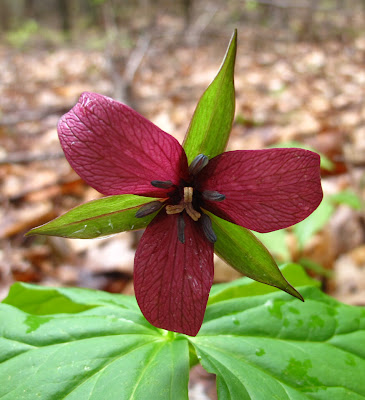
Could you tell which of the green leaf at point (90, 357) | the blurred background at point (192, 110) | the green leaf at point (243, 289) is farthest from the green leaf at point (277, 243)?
the green leaf at point (90, 357)

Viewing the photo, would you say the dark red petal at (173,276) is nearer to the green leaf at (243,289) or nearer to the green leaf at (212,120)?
the green leaf at (212,120)

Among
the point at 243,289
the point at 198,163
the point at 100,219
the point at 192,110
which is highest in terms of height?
the point at 192,110

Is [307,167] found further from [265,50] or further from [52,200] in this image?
[265,50]

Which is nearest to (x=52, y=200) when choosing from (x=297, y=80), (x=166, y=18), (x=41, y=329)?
(x=41, y=329)

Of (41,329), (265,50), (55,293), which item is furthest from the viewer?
(265,50)

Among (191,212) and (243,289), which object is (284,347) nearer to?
Result: (243,289)

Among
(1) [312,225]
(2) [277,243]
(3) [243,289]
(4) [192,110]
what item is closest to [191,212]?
(3) [243,289]
